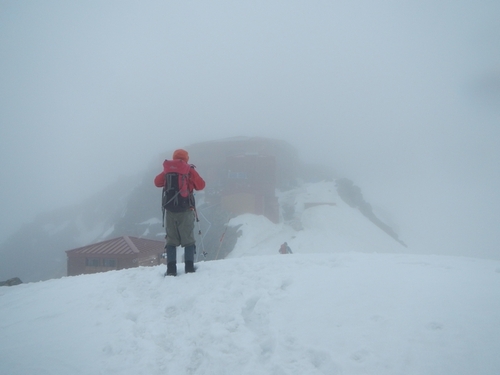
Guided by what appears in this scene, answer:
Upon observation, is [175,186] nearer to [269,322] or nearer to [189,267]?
[189,267]

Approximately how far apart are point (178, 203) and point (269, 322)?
3.29 metres

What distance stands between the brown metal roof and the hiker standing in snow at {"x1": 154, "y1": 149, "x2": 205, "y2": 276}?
67.1ft

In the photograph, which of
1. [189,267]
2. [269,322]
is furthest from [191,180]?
[269,322]

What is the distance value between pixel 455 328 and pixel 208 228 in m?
39.5

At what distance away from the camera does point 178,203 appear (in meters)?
6.31

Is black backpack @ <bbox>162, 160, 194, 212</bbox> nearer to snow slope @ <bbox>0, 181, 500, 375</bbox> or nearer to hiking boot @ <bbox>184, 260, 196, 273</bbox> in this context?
hiking boot @ <bbox>184, 260, 196, 273</bbox>

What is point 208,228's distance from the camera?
41594mm

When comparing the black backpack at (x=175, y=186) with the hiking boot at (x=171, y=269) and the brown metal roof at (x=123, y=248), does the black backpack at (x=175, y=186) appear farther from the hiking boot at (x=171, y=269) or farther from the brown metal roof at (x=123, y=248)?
the brown metal roof at (x=123, y=248)

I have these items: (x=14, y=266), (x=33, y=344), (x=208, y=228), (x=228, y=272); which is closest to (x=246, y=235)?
(x=208, y=228)

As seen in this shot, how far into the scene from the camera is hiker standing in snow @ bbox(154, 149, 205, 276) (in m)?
6.25

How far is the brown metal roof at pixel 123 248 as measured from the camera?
25.3 meters

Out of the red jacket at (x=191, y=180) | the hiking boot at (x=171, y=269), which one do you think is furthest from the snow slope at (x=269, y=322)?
the red jacket at (x=191, y=180)

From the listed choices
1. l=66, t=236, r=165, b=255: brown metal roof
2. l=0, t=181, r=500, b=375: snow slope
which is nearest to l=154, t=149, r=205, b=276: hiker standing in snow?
l=0, t=181, r=500, b=375: snow slope

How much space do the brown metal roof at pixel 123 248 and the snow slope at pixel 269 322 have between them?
2015 centimetres
